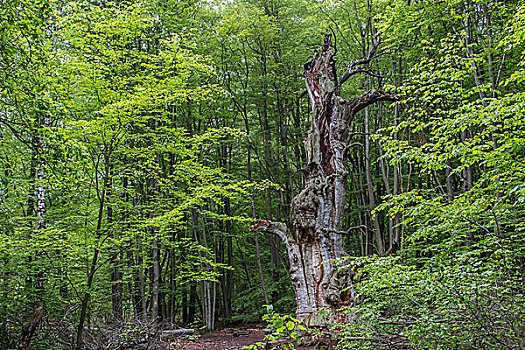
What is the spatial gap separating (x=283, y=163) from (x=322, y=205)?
625cm

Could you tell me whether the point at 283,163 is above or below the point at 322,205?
above

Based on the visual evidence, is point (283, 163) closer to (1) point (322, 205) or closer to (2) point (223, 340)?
(1) point (322, 205)

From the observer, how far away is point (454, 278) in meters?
3.27

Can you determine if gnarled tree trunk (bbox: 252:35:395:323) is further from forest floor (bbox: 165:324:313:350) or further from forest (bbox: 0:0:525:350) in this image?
forest floor (bbox: 165:324:313:350)

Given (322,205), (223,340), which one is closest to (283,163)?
(322,205)

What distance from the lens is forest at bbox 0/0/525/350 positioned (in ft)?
11.8

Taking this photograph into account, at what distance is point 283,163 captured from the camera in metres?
13.7

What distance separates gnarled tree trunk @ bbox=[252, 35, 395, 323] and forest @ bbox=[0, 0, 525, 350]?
4 cm

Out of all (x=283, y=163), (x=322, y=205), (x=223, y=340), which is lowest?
(x=223, y=340)

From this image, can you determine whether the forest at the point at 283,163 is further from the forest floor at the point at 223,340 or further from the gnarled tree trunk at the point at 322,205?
the forest floor at the point at 223,340

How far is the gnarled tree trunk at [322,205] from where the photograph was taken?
7.12m

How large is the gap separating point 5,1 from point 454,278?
17.3 feet

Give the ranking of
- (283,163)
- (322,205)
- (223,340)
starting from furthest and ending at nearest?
(283,163), (223,340), (322,205)

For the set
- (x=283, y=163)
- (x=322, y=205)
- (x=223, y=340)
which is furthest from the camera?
(x=283, y=163)
